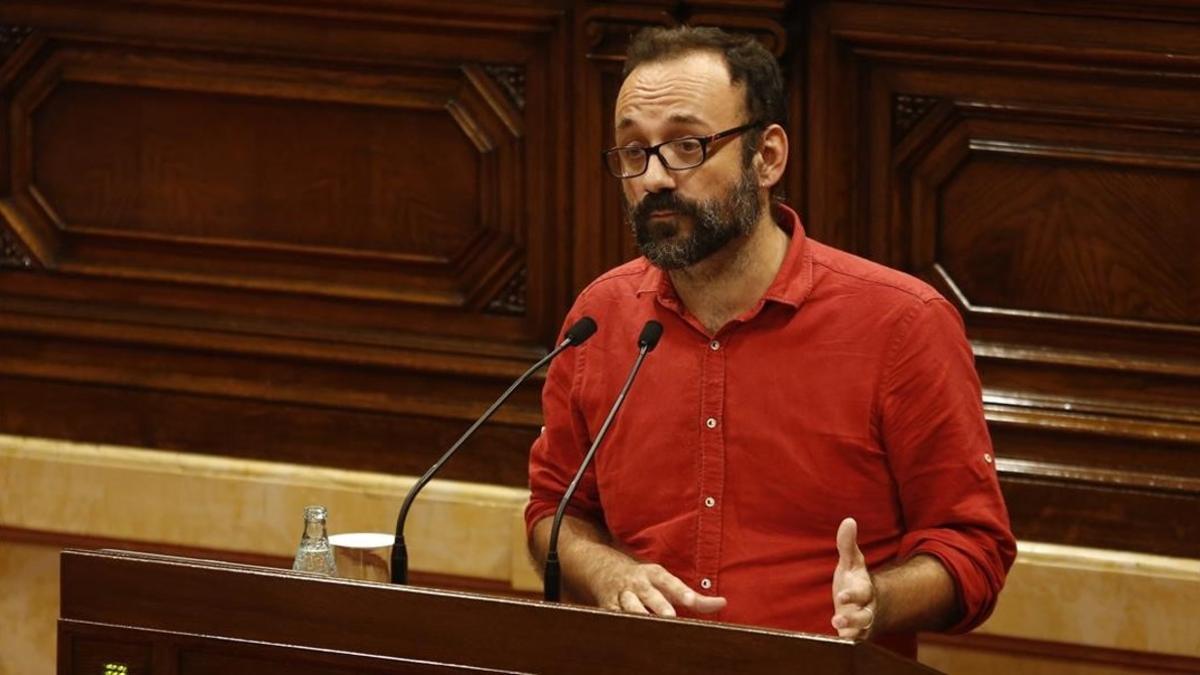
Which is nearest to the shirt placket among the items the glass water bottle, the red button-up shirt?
the red button-up shirt

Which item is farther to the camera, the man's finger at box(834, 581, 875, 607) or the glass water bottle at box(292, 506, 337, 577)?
the glass water bottle at box(292, 506, 337, 577)

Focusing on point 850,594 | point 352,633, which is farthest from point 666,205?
point 352,633

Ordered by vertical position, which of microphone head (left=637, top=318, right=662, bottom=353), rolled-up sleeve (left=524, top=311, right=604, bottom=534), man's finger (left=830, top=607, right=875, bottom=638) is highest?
microphone head (left=637, top=318, right=662, bottom=353)

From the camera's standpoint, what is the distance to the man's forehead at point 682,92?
10.5 ft

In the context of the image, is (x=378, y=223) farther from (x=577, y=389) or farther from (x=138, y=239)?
(x=577, y=389)

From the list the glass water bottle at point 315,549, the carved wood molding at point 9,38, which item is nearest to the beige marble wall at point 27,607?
the carved wood molding at point 9,38

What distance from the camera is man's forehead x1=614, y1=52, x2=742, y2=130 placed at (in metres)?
3.20

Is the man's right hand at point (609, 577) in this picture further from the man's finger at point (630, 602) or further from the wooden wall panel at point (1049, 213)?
the wooden wall panel at point (1049, 213)

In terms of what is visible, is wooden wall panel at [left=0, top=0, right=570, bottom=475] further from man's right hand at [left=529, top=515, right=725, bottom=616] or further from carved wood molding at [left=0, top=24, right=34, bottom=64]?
man's right hand at [left=529, top=515, right=725, bottom=616]

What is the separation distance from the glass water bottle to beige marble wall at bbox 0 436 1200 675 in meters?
1.40

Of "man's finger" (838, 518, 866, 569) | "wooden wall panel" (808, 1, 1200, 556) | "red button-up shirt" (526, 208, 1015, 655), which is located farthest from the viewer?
"wooden wall panel" (808, 1, 1200, 556)

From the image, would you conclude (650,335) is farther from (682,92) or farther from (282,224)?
(282,224)

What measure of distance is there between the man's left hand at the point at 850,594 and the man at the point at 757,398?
0.26 metres

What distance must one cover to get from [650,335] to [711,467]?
0.32 m
